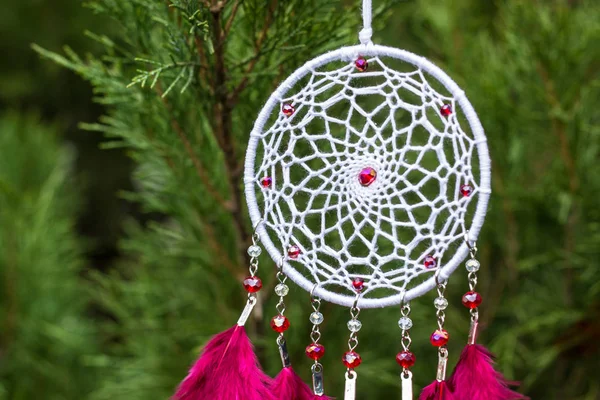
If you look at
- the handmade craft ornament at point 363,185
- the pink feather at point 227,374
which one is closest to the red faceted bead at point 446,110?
the handmade craft ornament at point 363,185

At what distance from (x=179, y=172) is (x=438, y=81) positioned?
0.27 meters

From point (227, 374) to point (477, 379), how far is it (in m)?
0.17

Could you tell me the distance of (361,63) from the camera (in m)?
0.43

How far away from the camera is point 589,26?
0.64m

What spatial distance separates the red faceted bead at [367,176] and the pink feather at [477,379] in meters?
0.13

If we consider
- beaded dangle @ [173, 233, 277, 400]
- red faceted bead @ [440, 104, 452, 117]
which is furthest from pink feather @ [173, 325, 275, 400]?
red faceted bead @ [440, 104, 452, 117]

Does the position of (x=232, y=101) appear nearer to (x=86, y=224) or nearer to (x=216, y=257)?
(x=216, y=257)

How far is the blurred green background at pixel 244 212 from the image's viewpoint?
507 millimetres

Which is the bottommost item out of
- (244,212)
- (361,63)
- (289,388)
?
(289,388)

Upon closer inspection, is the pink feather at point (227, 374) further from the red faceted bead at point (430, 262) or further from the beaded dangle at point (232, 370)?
the red faceted bead at point (430, 262)

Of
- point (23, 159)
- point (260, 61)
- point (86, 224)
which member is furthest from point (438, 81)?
point (86, 224)

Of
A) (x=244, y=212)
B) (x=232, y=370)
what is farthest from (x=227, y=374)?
(x=244, y=212)

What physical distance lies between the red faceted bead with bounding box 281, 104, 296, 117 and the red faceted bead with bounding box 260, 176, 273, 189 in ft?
0.15

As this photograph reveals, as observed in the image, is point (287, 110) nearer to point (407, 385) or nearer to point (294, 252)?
point (294, 252)
